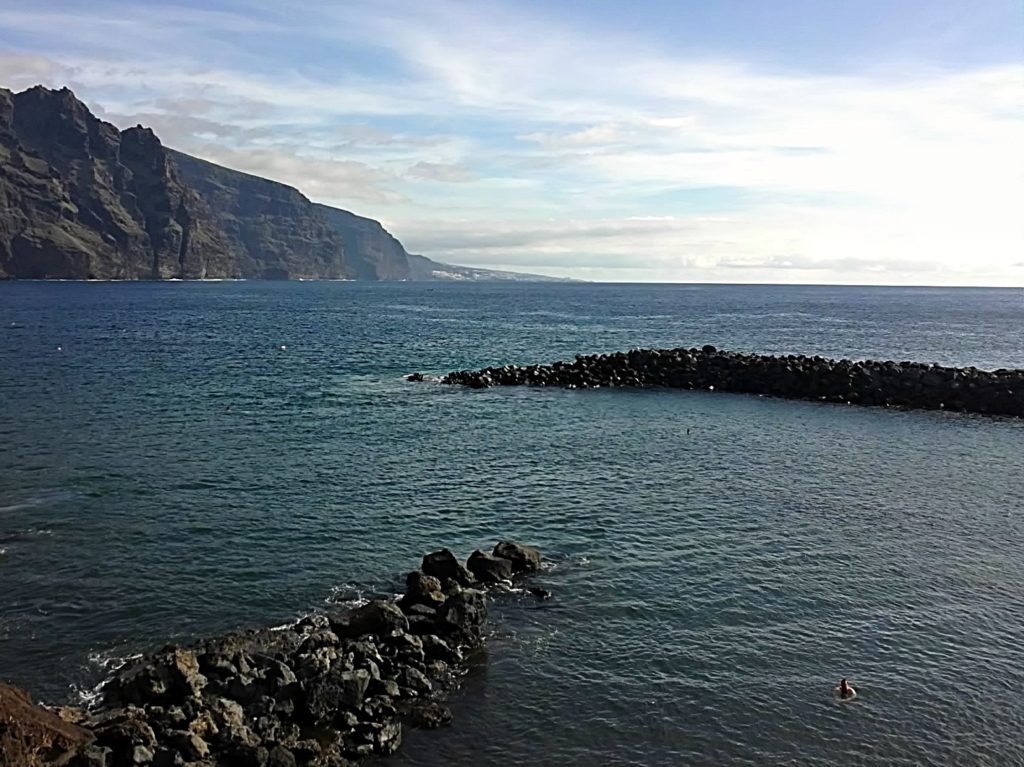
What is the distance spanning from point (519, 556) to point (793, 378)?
138 ft

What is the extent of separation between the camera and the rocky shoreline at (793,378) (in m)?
56.6

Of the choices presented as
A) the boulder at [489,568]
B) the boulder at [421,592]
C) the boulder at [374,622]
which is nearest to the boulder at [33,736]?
the boulder at [374,622]

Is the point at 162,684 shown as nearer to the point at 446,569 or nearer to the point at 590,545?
the point at 446,569

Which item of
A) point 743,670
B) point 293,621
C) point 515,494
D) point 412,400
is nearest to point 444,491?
point 515,494

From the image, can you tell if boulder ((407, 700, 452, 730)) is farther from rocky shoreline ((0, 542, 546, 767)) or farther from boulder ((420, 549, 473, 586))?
boulder ((420, 549, 473, 586))

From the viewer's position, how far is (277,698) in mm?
18031

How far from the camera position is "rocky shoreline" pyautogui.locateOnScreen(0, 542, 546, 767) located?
50.7ft

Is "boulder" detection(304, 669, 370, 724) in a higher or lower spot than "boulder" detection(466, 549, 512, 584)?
lower

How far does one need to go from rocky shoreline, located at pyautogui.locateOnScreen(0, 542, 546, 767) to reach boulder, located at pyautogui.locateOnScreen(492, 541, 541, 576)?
3.17 m

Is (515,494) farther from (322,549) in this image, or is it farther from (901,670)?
(901,670)

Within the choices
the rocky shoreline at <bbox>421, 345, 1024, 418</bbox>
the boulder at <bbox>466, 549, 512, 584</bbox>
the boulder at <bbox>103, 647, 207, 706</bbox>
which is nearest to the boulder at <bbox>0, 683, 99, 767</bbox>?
the boulder at <bbox>103, 647, 207, 706</bbox>

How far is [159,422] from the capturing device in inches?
1906

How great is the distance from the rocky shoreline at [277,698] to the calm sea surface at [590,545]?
1116 mm

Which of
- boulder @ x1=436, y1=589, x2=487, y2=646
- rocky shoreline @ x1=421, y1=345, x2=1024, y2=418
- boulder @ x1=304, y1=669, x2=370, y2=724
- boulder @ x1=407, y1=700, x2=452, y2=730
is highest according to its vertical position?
rocky shoreline @ x1=421, y1=345, x2=1024, y2=418
